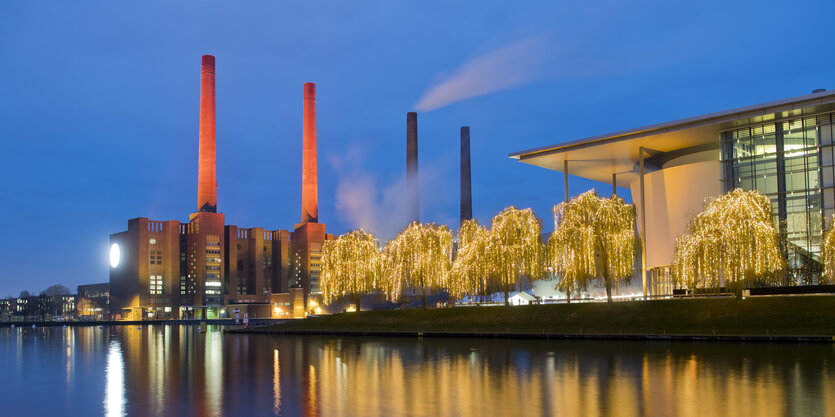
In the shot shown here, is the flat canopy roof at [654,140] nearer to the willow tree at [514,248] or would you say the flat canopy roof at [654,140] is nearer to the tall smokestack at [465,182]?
the willow tree at [514,248]

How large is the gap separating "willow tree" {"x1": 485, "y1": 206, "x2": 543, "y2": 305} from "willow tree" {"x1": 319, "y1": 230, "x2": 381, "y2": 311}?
13347 millimetres

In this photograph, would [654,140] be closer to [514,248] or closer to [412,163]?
[514,248]

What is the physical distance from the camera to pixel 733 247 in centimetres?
4619

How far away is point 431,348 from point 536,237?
19.2m

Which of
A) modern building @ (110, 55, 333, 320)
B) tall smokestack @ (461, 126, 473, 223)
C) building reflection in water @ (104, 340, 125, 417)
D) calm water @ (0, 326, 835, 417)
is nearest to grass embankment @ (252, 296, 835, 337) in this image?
calm water @ (0, 326, 835, 417)

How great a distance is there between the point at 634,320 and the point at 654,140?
818 inches

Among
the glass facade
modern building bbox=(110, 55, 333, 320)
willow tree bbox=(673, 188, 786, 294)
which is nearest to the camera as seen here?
willow tree bbox=(673, 188, 786, 294)

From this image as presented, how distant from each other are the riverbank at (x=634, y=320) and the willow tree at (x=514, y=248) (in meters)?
2.78

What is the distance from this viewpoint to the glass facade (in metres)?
52.0

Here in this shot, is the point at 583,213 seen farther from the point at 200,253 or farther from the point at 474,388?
the point at 200,253

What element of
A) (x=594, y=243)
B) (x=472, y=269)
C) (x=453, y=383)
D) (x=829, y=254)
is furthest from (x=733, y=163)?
(x=453, y=383)

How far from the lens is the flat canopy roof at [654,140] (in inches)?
2093

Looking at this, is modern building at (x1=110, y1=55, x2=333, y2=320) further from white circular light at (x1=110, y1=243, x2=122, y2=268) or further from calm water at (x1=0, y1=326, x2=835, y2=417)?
calm water at (x1=0, y1=326, x2=835, y2=417)

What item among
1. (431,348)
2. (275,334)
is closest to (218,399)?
(431,348)
